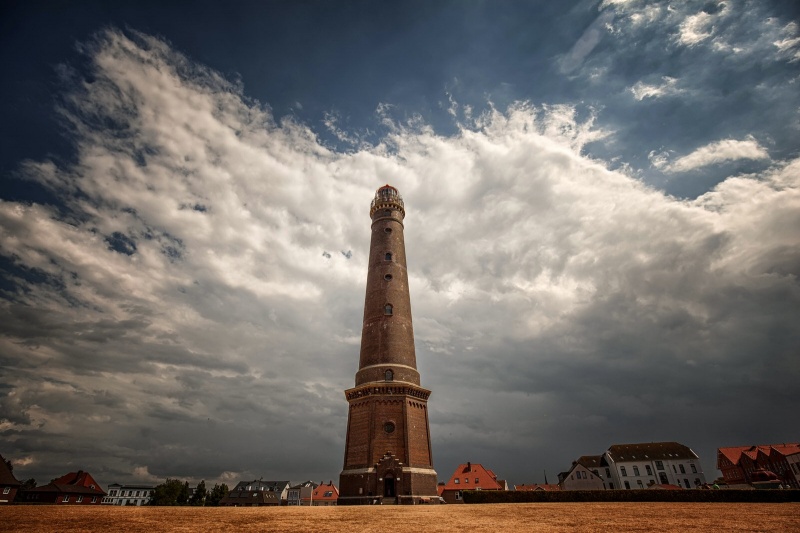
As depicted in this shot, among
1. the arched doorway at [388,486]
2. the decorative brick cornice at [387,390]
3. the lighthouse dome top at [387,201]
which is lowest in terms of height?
the arched doorway at [388,486]

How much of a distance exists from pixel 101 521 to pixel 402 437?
24.7 m

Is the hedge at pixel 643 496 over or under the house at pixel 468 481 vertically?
under

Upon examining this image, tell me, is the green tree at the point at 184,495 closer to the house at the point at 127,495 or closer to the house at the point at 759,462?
the house at the point at 127,495

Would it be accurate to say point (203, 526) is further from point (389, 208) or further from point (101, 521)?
point (389, 208)

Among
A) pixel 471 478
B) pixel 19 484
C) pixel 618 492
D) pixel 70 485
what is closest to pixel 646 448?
pixel 471 478

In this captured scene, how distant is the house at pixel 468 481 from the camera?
6794 centimetres

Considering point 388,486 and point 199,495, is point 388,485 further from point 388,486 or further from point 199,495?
point 199,495

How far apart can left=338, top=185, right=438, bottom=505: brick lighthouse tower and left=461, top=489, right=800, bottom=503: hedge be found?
5168 millimetres

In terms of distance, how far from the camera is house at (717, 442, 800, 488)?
6333 centimetres

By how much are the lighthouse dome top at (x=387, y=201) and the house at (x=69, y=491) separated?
57058 mm

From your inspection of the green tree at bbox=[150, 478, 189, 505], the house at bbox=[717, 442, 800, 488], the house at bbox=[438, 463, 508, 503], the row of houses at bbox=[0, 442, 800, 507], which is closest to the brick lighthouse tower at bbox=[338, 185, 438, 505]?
the row of houses at bbox=[0, 442, 800, 507]

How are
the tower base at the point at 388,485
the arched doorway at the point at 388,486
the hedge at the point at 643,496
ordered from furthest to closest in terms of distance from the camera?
the arched doorway at the point at 388,486 < the tower base at the point at 388,485 < the hedge at the point at 643,496

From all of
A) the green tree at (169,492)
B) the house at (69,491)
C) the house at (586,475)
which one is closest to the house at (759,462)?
the house at (586,475)

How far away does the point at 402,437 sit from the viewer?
33438mm
